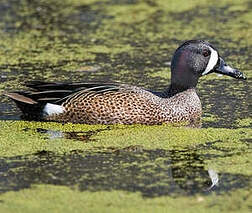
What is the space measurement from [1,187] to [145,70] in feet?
12.1

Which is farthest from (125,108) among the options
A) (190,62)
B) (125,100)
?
(190,62)

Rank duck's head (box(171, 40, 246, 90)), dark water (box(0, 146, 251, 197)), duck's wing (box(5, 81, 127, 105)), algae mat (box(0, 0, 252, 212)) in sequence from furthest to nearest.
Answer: duck's head (box(171, 40, 246, 90))
duck's wing (box(5, 81, 127, 105))
dark water (box(0, 146, 251, 197))
algae mat (box(0, 0, 252, 212))

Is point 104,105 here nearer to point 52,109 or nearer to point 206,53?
point 52,109

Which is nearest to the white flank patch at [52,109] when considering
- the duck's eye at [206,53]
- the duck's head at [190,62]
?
the duck's head at [190,62]

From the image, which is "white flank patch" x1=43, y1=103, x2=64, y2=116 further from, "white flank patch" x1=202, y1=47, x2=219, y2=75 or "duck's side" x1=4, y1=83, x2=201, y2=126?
"white flank patch" x1=202, y1=47, x2=219, y2=75

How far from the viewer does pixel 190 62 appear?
688cm

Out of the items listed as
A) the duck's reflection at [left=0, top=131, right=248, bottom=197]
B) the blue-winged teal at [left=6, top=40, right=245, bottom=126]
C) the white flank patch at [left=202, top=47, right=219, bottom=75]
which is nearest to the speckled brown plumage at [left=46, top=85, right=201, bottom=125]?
the blue-winged teal at [left=6, top=40, right=245, bottom=126]

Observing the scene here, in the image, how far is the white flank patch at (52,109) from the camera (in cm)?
673

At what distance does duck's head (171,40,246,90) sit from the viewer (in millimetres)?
6863

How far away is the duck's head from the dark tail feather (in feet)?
3.80

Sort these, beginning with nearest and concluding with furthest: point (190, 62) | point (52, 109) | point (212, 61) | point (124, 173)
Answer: point (124, 173)
point (52, 109)
point (190, 62)
point (212, 61)

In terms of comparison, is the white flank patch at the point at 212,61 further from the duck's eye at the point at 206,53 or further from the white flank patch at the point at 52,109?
the white flank patch at the point at 52,109

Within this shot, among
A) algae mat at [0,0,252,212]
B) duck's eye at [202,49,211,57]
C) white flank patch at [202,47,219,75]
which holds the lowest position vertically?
algae mat at [0,0,252,212]

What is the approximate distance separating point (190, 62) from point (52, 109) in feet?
4.05
